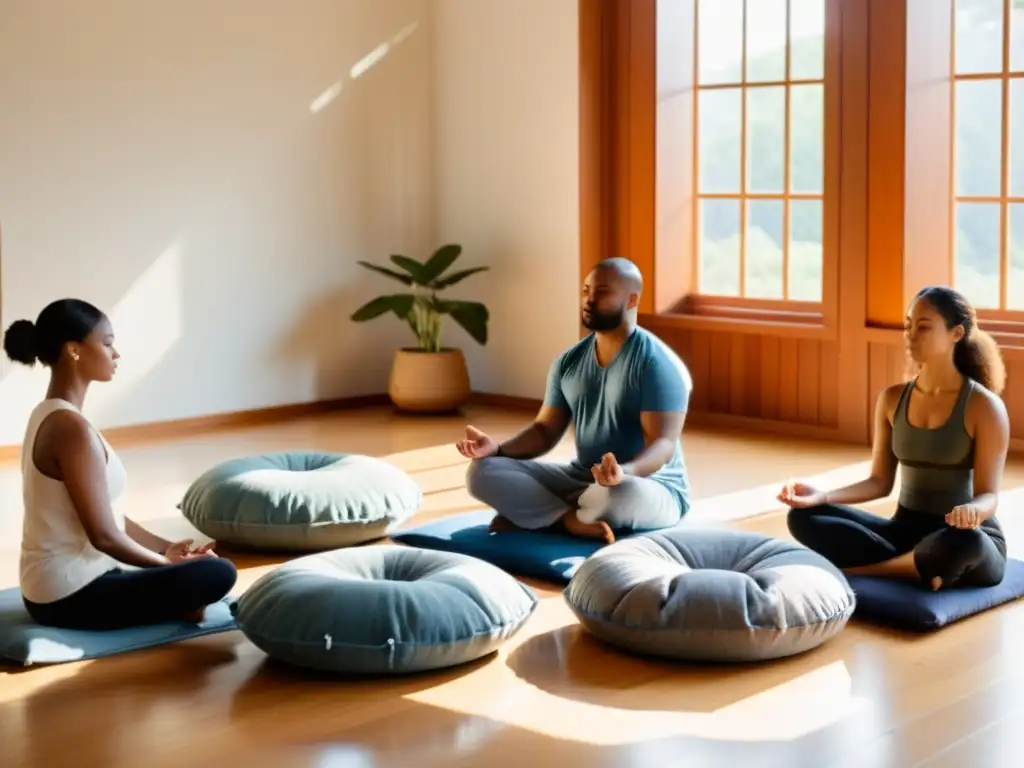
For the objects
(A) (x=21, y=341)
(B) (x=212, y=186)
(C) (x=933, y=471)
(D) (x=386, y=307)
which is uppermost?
(B) (x=212, y=186)

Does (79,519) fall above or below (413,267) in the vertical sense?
below

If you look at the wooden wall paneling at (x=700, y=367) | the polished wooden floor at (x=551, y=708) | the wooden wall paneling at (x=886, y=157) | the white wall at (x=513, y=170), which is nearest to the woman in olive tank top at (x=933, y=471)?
the polished wooden floor at (x=551, y=708)

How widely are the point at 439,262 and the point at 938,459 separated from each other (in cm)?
409

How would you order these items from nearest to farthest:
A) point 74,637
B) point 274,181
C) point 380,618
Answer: point 380,618 → point 74,637 → point 274,181

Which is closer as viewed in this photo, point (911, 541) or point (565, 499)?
point (911, 541)

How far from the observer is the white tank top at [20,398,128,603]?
11.7 feet

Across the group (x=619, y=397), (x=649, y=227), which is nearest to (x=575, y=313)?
(x=649, y=227)

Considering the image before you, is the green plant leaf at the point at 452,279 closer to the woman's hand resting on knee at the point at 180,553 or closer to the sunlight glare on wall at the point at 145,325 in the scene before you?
the sunlight glare on wall at the point at 145,325

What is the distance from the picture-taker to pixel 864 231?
21.9 ft

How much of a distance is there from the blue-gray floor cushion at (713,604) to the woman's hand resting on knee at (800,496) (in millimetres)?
275

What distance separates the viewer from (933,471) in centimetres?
405

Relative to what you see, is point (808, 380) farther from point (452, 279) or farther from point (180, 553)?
point (180, 553)

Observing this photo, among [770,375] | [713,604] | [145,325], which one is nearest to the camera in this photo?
[713,604]

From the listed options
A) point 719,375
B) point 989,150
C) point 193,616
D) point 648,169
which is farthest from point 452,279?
point 193,616
